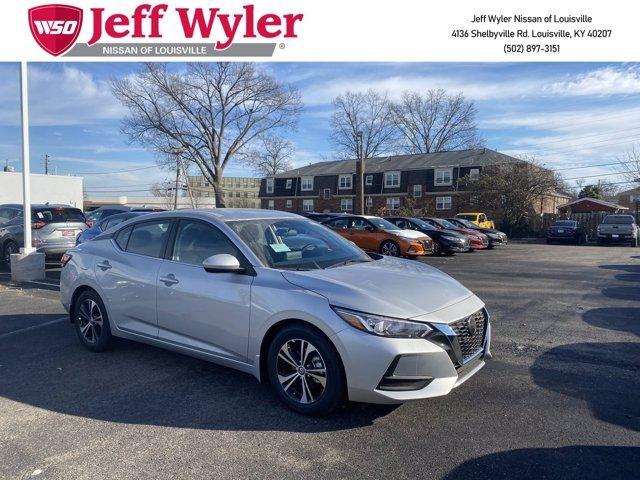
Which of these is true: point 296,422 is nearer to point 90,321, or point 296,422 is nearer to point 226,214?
point 226,214

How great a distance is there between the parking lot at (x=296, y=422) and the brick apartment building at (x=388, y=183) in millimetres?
36257

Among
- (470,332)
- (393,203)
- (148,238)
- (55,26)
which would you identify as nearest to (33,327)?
(148,238)

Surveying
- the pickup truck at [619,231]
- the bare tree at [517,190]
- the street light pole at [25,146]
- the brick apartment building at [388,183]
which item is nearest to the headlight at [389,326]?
the street light pole at [25,146]

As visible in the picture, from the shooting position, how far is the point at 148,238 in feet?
16.4

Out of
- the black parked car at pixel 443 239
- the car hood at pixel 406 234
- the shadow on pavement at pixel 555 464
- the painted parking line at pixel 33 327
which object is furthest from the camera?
the black parked car at pixel 443 239

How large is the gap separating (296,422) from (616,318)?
18.6 feet

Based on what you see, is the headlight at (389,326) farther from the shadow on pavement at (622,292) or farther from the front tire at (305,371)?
the shadow on pavement at (622,292)

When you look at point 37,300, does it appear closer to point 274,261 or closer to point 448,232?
point 274,261

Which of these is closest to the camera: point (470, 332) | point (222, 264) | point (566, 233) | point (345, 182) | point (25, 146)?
point (470, 332)

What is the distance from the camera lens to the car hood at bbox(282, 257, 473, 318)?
3.44 m

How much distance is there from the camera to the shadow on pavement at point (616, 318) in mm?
6414

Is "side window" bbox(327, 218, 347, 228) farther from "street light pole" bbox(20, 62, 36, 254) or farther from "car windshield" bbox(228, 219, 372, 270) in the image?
"car windshield" bbox(228, 219, 372, 270)

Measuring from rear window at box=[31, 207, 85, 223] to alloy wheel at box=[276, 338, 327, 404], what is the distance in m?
11.1

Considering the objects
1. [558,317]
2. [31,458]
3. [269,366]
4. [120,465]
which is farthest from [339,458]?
[558,317]
